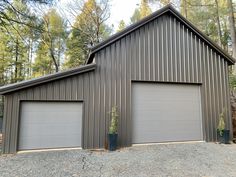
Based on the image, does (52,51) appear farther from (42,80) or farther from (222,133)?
(222,133)

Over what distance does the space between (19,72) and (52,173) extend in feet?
60.5

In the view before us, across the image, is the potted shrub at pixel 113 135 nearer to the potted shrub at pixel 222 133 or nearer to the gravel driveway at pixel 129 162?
the gravel driveway at pixel 129 162

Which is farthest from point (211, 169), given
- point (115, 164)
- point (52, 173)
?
point (52, 173)

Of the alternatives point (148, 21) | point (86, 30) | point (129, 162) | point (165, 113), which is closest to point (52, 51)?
point (86, 30)

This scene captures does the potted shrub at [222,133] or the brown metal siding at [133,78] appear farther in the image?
the potted shrub at [222,133]

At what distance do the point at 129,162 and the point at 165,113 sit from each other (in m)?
3.38

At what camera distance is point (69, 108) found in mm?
7289

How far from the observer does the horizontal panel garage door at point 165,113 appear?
311 inches

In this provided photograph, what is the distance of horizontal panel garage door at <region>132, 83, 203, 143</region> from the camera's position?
7887 mm

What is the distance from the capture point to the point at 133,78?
25.9ft

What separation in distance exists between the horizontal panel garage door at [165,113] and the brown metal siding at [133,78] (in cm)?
30

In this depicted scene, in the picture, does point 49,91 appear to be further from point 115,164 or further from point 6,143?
point 115,164

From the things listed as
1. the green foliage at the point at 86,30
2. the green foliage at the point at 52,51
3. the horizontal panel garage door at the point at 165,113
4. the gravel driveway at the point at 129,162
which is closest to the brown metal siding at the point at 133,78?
A: the horizontal panel garage door at the point at 165,113

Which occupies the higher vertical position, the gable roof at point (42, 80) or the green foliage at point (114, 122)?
the gable roof at point (42, 80)
